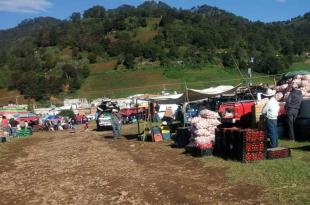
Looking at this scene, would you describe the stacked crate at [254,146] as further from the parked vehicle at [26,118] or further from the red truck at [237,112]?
the parked vehicle at [26,118]

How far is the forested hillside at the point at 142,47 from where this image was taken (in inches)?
3812

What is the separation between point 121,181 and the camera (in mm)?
12328

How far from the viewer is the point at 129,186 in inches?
455

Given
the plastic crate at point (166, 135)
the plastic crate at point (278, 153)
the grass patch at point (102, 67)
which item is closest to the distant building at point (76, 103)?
the grass patch at point (102, 67)

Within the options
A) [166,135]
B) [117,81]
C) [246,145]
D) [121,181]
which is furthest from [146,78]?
[121,181]

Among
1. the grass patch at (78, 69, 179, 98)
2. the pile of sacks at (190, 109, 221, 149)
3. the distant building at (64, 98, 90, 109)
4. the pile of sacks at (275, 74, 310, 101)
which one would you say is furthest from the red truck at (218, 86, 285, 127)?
the grass patch at (78, 69, 179, 98)

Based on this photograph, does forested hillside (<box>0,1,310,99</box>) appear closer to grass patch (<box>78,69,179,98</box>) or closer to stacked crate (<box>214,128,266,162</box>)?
grass patch (<box>78,69,179,98</box>)

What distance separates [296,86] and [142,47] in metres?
97.5

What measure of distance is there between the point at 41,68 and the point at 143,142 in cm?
9320

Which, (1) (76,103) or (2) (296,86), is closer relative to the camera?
(2) (296,86)

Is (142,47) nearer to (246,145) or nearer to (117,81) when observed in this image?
(117,81)

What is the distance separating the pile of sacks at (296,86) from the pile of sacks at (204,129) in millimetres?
3491

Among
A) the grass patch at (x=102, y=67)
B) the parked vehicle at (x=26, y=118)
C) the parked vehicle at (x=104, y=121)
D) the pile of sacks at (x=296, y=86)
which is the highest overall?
Result: the grass patch at (x=102, y=67)

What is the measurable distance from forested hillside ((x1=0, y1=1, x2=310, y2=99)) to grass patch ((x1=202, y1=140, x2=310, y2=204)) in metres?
62.0
